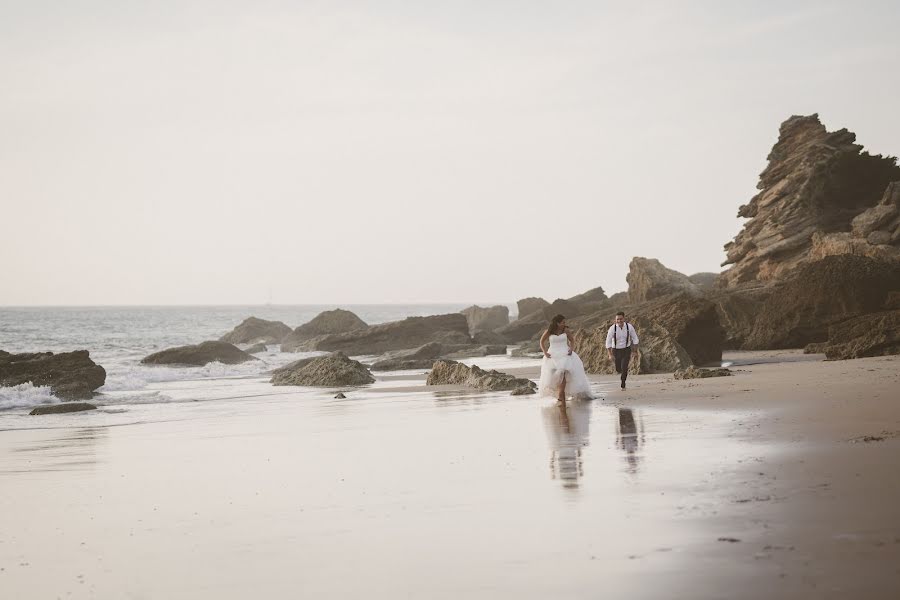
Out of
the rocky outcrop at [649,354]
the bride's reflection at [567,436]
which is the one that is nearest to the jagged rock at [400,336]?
the rocky outcrop at [649,354]

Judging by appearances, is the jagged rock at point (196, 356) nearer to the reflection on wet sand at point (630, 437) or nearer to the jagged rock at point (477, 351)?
the jagged rock at point (477, 351)

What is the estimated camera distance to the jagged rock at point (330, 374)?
2575cm

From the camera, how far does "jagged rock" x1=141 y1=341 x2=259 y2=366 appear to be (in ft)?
133

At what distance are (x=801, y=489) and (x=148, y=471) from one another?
24.4ft

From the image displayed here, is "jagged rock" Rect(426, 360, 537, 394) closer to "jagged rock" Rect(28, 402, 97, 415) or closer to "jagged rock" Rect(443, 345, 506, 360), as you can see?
"jagged rock" Rect(28, 402, 97, 415)

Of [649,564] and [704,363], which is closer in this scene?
[649,564]

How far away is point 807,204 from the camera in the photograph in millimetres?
40469

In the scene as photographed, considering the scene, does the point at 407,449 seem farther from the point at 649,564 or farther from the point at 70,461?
the point at 649,564

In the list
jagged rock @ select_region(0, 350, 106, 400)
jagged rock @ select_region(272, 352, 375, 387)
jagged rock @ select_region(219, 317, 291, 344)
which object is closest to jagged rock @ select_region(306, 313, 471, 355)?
jagged rock @ select_region(272, 352, 375, 387)

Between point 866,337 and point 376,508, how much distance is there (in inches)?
670

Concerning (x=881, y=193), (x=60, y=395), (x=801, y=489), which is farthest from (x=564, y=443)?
(x=881, y=193)

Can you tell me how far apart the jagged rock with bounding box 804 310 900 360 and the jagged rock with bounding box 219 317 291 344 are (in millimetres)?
50782

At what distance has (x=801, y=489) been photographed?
24.3 feet

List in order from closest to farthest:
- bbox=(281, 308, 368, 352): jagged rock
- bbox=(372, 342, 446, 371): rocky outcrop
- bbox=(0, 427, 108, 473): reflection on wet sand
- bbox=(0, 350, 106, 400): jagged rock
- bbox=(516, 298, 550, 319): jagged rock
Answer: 1. bbox=(0, 427, 108, 473): reflection on wet sand
2. bbox=(0, 350, 106, 400): jagged rock
3. bbox=(372, 342, 446, 371): rocky outcrop
4. bbox=(281, 308, 368, 352): jagged rock
5. bbox=(516, 298, 550, 319): jagged rock
